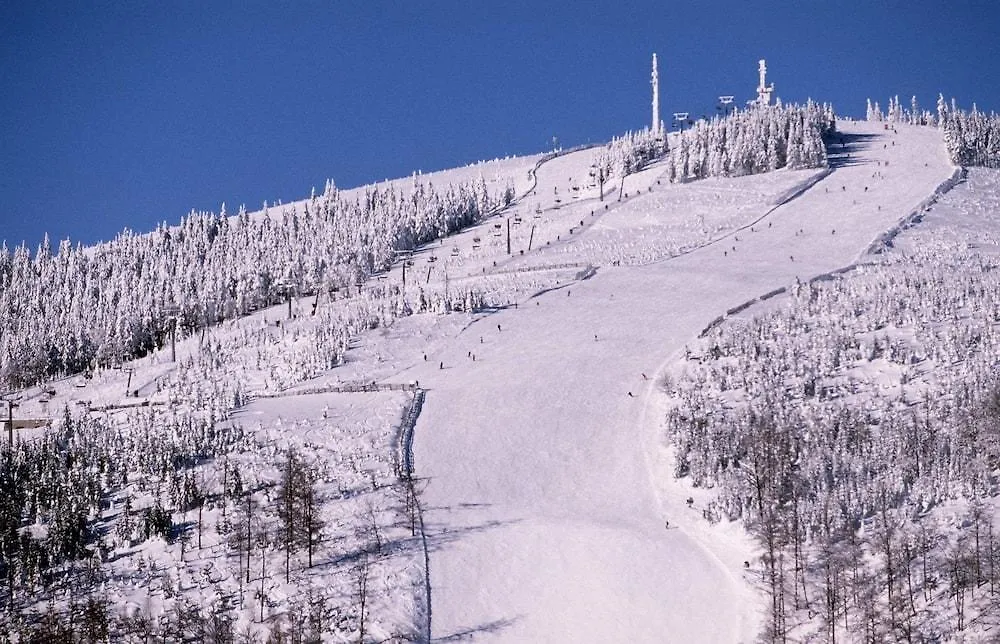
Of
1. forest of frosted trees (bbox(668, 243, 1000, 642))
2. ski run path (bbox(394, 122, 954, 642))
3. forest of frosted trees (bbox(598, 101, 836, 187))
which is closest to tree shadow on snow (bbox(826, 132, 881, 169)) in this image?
forest of frosted trees (bbox(598, 101, 836, 187))

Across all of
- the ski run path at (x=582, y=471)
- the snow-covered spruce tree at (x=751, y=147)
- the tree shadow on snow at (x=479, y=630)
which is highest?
the snow-covered spruce tree at (x=751, y=147)

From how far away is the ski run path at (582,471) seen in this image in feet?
136

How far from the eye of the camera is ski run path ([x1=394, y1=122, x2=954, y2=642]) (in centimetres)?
4153

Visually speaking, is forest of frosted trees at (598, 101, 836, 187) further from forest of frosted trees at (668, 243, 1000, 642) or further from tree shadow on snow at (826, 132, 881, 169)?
forest of frosted trees at (668, 243, 1000, 642)

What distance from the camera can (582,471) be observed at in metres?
53.9

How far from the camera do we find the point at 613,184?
146 m

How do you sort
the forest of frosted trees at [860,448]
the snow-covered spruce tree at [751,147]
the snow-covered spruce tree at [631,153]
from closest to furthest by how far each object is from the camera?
the forest of frosted trees at [860,448] → the snow-covered spruce tree at [751,147] → the snow-covered spruce tree at [631,153]

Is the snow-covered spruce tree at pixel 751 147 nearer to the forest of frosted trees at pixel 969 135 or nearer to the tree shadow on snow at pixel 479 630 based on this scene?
the forest of frosted trees at pixel 969 135

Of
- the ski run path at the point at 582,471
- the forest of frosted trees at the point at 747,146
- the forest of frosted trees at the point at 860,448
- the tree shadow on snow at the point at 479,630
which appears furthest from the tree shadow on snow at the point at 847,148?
the tree shadow on snow at the point at 479,630

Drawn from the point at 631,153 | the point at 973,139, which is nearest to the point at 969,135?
the point at 973,139

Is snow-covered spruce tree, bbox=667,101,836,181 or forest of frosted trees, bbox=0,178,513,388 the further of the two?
snow-covered spruce tree, bbox=667,101,836,181

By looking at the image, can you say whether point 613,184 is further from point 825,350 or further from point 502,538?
point 502,538

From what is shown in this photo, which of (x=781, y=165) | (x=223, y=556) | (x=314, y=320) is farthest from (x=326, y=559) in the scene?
(x=781, y=165)

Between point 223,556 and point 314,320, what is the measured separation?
148 ft
